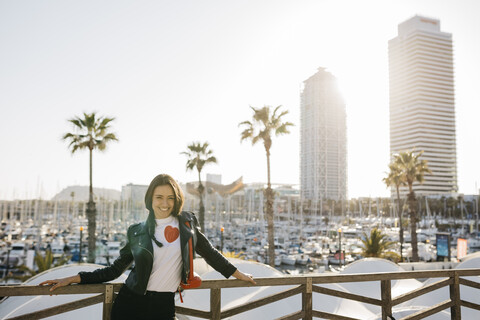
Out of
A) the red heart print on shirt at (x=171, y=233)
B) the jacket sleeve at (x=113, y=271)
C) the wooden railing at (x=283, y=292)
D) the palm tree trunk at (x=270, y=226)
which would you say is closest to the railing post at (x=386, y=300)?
the wooden railing at (x=283, y=292)

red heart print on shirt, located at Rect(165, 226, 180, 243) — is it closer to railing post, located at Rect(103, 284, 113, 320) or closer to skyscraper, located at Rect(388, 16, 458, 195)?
railing post, located at Rect(103, 284, 113, 320)

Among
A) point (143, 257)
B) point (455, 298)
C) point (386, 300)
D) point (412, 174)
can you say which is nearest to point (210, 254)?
point (143, 257)

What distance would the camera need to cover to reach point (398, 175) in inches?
1411

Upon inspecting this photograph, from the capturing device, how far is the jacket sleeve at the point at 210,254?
2.97m

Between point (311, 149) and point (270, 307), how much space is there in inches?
6628

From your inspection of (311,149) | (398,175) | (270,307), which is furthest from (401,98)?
(270,307)

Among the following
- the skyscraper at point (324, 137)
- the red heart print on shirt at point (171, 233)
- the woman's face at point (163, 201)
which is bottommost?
the red heart print on shirt at point (171, 233)

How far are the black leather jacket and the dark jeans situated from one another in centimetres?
8

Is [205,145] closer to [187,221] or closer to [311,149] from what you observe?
[187,221]

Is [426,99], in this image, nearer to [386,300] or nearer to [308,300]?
[386,300]

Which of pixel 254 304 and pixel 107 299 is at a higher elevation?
pixel 107 299

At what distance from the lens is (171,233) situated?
108 inches

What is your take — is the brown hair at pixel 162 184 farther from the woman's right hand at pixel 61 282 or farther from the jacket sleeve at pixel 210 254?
the woman's right hand at pixel 61 282

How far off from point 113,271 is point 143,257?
1.67ft
